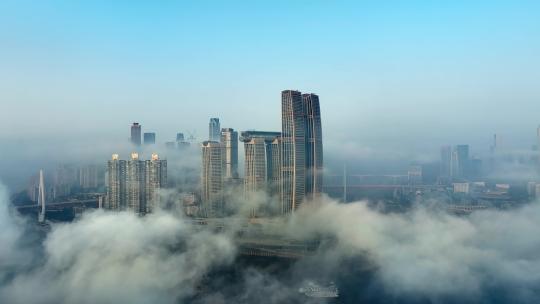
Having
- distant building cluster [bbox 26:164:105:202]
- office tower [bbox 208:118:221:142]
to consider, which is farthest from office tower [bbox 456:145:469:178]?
distant building cluster [bbox 26:164:105:202]

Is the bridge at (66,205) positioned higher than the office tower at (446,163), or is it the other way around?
the office tower at (446,163)

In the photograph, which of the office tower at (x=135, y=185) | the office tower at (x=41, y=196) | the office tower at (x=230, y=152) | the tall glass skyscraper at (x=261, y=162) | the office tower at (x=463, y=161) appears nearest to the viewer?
the office tower at (x=41, y=196)

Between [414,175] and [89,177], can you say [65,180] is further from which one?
[414,175]

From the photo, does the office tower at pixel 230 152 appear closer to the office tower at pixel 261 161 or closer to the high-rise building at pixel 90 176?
the office tower at pixel 261 161

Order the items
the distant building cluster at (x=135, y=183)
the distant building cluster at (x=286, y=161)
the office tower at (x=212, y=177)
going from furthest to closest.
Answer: the office tower at (x=212, y=177) → the distant building cluster at (x=135, y=183) → the distant building cluster at (x=286, y=161)

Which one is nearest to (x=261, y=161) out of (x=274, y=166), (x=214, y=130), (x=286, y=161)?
(x=274, y=166)

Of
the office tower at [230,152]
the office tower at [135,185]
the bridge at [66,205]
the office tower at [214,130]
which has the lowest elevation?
the bridge at [66,205]

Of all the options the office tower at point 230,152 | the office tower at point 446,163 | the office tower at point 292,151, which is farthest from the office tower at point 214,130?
the office tower at point 446,163

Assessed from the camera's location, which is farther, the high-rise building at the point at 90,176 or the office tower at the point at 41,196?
the high-rise building at the point at 90,176
